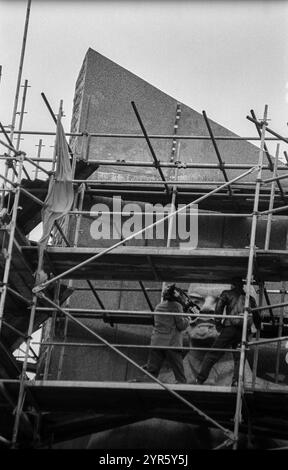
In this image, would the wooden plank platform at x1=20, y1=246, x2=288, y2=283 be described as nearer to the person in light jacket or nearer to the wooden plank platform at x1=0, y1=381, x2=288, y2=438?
the person in light jacket

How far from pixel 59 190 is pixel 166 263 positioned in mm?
1966

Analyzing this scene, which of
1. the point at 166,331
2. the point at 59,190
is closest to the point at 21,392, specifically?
the point at 166,331

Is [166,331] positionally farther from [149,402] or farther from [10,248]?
[10,248]

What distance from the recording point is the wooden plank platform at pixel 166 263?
2403cm

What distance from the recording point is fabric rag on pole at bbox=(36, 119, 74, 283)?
24953 mm

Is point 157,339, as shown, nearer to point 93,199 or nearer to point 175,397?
point 175,397

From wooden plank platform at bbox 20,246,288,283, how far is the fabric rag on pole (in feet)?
1.90

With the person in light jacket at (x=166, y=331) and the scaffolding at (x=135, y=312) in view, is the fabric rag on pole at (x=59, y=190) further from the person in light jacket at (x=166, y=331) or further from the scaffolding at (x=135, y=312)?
the person in light jacket at (x=166, y=331)

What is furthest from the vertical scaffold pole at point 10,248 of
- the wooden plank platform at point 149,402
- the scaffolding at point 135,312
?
the wooden plank platform at point 149,402

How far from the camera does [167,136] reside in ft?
86.4

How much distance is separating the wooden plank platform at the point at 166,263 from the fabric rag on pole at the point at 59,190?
58 centimetres

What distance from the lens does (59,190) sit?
82.6 ft

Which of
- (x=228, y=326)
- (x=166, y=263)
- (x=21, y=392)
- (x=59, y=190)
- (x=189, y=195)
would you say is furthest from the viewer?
(x=189, y=195)

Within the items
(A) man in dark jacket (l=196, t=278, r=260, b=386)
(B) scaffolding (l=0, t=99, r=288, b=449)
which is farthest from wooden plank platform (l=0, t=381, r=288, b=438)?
(A) man in dark jacket (l=196, t=278, r=260, b=386)
